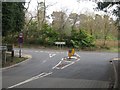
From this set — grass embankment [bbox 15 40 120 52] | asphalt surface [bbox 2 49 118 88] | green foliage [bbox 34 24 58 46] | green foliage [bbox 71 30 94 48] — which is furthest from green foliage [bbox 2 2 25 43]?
green foliage [bbox 71 30 94 48]

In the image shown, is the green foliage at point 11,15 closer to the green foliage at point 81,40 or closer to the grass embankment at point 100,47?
the grass embankment at point 100,47

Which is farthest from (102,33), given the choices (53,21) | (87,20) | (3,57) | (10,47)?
(3,57)

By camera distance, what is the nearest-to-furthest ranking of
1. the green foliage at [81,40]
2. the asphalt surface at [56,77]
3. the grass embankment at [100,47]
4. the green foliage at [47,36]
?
the asphalt surface at [56,77]
the grass embankment at [100,47]
the green foliage at [81,40]
the green foliage at [47,36]

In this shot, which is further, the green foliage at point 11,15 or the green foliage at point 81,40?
the green foliage at point 81,40

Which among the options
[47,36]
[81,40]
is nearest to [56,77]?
[81,40]

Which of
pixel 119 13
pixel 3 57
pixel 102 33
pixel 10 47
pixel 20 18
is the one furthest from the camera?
pixel 102 33

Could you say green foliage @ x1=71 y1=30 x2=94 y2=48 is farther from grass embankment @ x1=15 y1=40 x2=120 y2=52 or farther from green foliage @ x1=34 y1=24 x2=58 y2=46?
green foliage @ x1=34 y1=24 x2=58 y2=46

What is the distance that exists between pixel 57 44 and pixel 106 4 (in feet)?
141

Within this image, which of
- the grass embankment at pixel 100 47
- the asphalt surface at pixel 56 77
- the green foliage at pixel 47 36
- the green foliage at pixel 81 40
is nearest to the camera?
the asphalt surface at pixel 56 77

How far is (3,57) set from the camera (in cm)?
3462

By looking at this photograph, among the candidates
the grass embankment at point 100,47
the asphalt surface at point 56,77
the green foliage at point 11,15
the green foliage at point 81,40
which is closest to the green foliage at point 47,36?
the grass embankment at point 100,47

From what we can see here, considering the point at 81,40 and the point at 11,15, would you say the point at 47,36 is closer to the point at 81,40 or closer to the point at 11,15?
the point at 81,40

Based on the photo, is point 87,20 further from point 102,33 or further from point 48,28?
point 48,28

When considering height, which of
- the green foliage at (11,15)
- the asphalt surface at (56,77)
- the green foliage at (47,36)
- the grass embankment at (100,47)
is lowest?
the grass embankment at (100,47)
